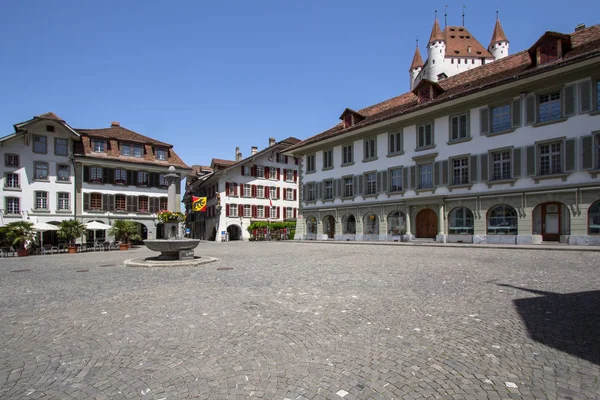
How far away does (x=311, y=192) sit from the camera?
38.2 meters

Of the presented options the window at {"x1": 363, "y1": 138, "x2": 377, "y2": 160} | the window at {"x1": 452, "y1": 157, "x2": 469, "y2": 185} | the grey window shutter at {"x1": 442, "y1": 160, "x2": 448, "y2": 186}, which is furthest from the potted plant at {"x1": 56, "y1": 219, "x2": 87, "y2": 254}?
the window at {"x1": 452, "y1": 157, "x2": 469, "y2": 185}

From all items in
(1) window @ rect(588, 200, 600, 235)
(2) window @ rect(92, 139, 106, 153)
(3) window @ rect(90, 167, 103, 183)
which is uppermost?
(2) window @ rect(92, 139, 106, 153)

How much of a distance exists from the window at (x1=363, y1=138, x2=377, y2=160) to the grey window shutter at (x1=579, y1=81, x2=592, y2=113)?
1463 cm

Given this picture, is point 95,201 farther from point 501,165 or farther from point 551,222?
point 551,222

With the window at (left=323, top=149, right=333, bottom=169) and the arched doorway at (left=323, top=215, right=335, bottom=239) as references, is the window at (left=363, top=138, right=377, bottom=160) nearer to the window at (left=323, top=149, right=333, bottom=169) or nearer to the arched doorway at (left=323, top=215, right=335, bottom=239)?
the window at (left=323, top=149, right=333, bottom=169)

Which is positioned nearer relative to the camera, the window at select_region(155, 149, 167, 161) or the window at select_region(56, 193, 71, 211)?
the window at select_region(56, 193, 71, 211)

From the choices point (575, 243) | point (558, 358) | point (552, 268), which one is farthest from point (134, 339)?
point (575, 243)

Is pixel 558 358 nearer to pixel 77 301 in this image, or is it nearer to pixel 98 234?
pixel 77 301

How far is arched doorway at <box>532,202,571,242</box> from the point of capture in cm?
2128

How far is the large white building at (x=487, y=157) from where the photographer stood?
20.4m

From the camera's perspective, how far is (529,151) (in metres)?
22.3

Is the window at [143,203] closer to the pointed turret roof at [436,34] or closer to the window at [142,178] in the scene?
the window at [142,178]

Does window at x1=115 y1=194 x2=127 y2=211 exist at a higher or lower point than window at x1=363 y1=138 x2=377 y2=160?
lower

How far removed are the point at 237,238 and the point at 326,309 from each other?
142ft
